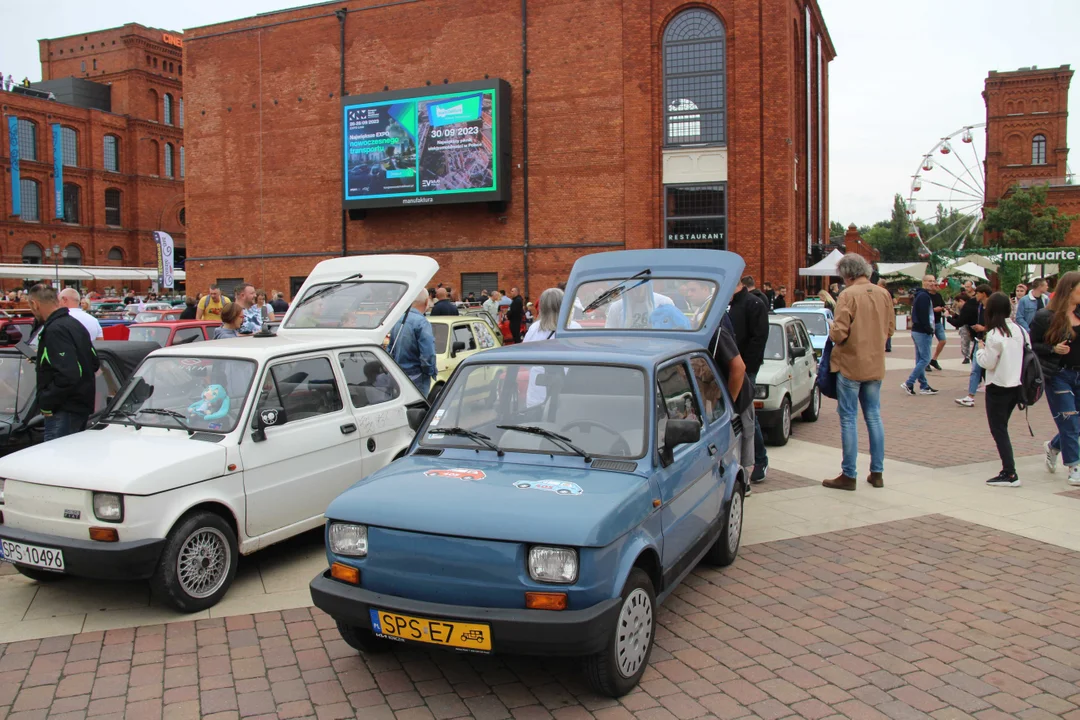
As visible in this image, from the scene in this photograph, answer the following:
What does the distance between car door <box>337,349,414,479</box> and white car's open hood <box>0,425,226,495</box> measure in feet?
4.46

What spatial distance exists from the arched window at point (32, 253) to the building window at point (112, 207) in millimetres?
5934

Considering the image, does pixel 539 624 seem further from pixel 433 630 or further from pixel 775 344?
pixel 775 344

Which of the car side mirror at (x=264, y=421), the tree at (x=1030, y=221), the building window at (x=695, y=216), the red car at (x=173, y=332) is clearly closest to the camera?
the car side mirror at (x=264, y=421)

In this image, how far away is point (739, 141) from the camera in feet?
85.4

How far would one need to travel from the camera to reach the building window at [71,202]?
6028 cm

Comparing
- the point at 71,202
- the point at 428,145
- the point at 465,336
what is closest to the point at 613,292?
Result: the point at 465,336

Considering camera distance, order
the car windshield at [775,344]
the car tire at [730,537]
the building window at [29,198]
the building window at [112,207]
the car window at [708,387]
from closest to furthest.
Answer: the car window at [708,387], the car tire at [730,537], the car windshield at [775,344], the building window at [29,198], the building window at [112,207]

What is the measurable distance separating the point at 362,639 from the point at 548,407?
1.56 meters

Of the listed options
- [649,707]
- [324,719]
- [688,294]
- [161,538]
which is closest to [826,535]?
[688,294]

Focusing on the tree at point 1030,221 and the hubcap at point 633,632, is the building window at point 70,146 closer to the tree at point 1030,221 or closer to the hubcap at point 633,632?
the tree at point 1030,221

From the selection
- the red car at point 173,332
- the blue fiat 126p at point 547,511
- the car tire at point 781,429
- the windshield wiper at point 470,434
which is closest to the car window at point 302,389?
the blue fiat 126p at point 547,511

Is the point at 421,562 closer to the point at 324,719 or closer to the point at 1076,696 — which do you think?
the point at 324,719

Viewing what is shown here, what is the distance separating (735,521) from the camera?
5691 mm

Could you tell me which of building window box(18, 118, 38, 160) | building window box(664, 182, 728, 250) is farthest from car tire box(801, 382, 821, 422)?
building window box(18, 118, 38, 160)
